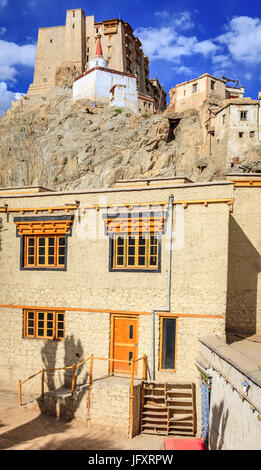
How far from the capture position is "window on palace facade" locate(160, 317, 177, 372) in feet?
47.0

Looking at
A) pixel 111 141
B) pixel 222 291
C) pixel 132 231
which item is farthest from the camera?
pixel 111 141

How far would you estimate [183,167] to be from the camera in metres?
55.9

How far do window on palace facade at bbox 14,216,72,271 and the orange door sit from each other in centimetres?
330

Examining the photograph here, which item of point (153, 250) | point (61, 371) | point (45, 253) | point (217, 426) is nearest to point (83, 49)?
point (45, 253)

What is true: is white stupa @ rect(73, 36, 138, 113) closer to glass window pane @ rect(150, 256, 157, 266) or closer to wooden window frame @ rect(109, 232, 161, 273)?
wooden window frame @ rect(109, 232, 161, 273)

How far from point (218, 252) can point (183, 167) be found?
4339 centimetres

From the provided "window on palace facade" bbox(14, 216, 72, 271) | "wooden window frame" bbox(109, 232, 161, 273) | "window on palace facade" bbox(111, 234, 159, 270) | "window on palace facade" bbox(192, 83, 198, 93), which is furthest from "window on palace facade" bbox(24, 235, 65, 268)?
"window on palace facade" bbox(192, 83, 198, 93)

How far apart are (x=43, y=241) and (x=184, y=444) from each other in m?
9.55

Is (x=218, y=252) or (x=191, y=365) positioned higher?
(x=218, y=252)

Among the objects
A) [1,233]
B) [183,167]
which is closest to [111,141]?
[183,167]

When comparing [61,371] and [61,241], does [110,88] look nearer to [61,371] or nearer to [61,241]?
[61,241]

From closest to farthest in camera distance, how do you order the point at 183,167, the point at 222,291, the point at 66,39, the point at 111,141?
the point at 222,291, the point at 183,167, the point at 111,141, the point at 66,39

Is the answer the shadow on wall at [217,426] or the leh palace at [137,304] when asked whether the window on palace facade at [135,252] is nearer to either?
the leh palace at [137,304]

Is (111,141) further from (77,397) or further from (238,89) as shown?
(77,397)
